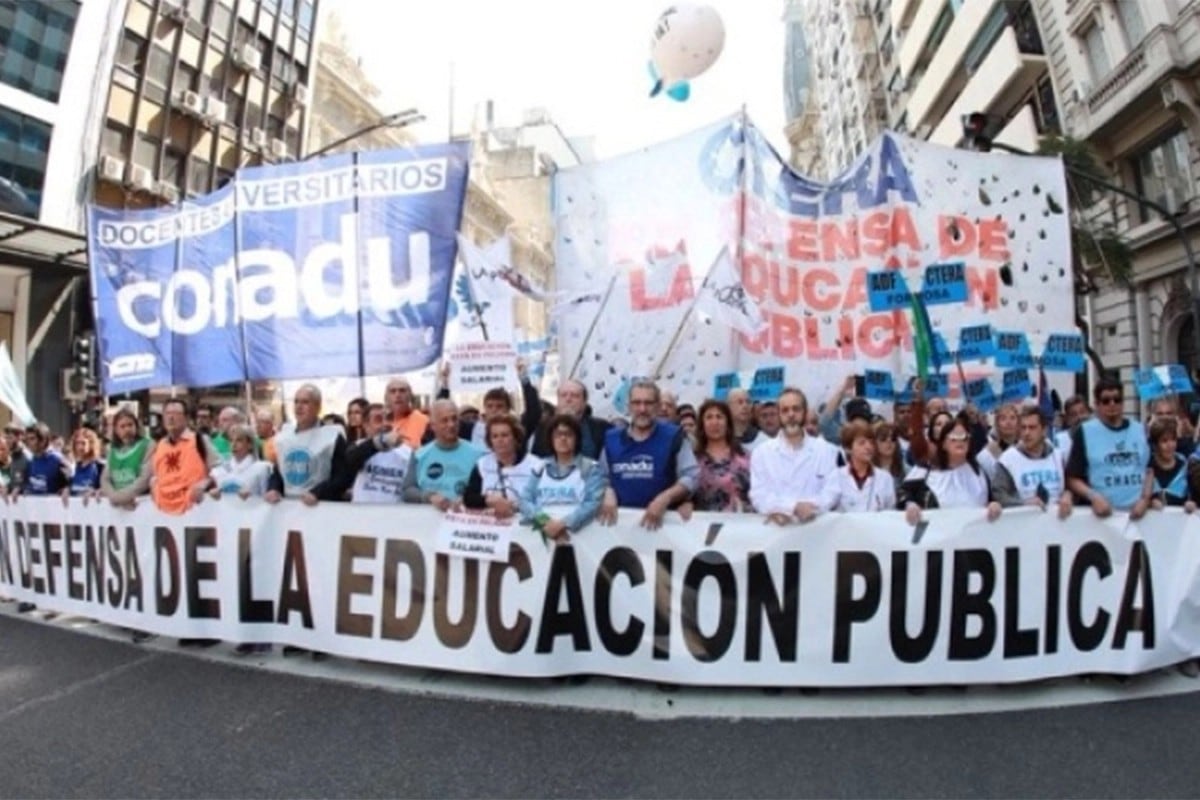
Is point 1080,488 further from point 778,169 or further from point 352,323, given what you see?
point 352,323

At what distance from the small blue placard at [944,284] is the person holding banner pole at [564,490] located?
3.43 meters

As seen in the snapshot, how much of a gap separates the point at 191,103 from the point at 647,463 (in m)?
26.6

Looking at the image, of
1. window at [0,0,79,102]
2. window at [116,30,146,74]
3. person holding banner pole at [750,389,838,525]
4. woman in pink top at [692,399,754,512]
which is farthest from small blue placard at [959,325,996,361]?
window at [116,30,146,74]

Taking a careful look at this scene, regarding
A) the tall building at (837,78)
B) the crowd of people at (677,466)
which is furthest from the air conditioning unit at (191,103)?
the crowd of people at (677,466)

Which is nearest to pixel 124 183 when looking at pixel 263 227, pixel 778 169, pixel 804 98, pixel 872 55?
pixel 263 227

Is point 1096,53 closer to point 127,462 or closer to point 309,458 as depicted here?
point 309,458

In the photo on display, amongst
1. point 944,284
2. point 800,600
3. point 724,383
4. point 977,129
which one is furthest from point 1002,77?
point 800,600

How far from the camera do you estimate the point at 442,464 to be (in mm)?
5418

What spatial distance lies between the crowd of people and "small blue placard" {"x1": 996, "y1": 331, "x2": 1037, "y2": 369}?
2.23 ft

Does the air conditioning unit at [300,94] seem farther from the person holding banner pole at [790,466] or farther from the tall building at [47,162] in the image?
the person holding banner pole at [790,466]

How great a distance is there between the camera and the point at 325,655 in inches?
213

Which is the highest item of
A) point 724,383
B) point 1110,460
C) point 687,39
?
point 687,39

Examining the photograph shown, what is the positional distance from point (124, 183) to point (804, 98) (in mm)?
75135

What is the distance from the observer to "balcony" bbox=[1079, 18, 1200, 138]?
1895 cm
